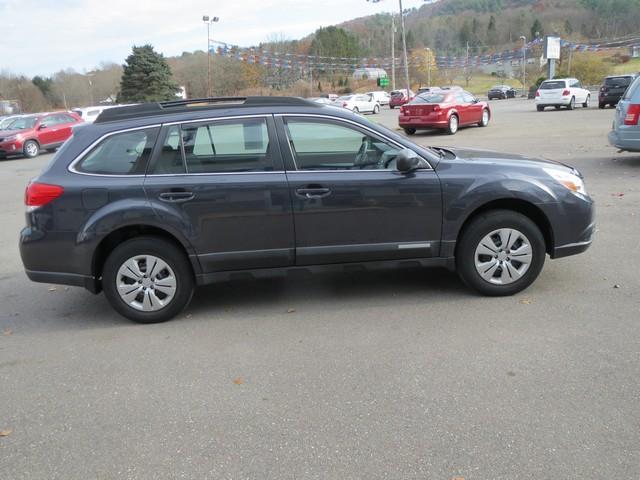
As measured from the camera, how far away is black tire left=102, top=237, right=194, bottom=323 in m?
4.59

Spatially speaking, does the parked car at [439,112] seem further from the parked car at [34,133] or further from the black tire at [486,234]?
the black tire at [486,234]

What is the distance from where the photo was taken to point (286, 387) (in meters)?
3.58

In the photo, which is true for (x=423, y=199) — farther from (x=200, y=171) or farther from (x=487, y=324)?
(x=200, y=171)

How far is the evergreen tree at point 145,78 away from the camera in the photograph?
67.5 meters

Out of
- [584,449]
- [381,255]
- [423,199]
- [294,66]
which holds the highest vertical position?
[294,66]

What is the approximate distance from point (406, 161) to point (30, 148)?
2059 cm

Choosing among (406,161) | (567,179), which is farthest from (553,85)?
(406,161)

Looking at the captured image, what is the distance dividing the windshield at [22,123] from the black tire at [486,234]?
2148 centimetres

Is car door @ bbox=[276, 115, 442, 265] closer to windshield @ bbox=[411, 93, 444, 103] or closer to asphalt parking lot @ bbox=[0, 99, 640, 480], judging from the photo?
asphalt parking lot @ bbox=[0, 99, 640, 480]

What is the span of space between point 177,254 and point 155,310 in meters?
0.51

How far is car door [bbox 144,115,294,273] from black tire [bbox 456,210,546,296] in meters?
1.49

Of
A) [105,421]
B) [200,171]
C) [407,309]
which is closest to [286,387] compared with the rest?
[105,421]

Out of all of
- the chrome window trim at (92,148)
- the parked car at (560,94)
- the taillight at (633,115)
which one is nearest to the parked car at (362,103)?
the parked car at (560,94)

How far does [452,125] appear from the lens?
19797 mm
